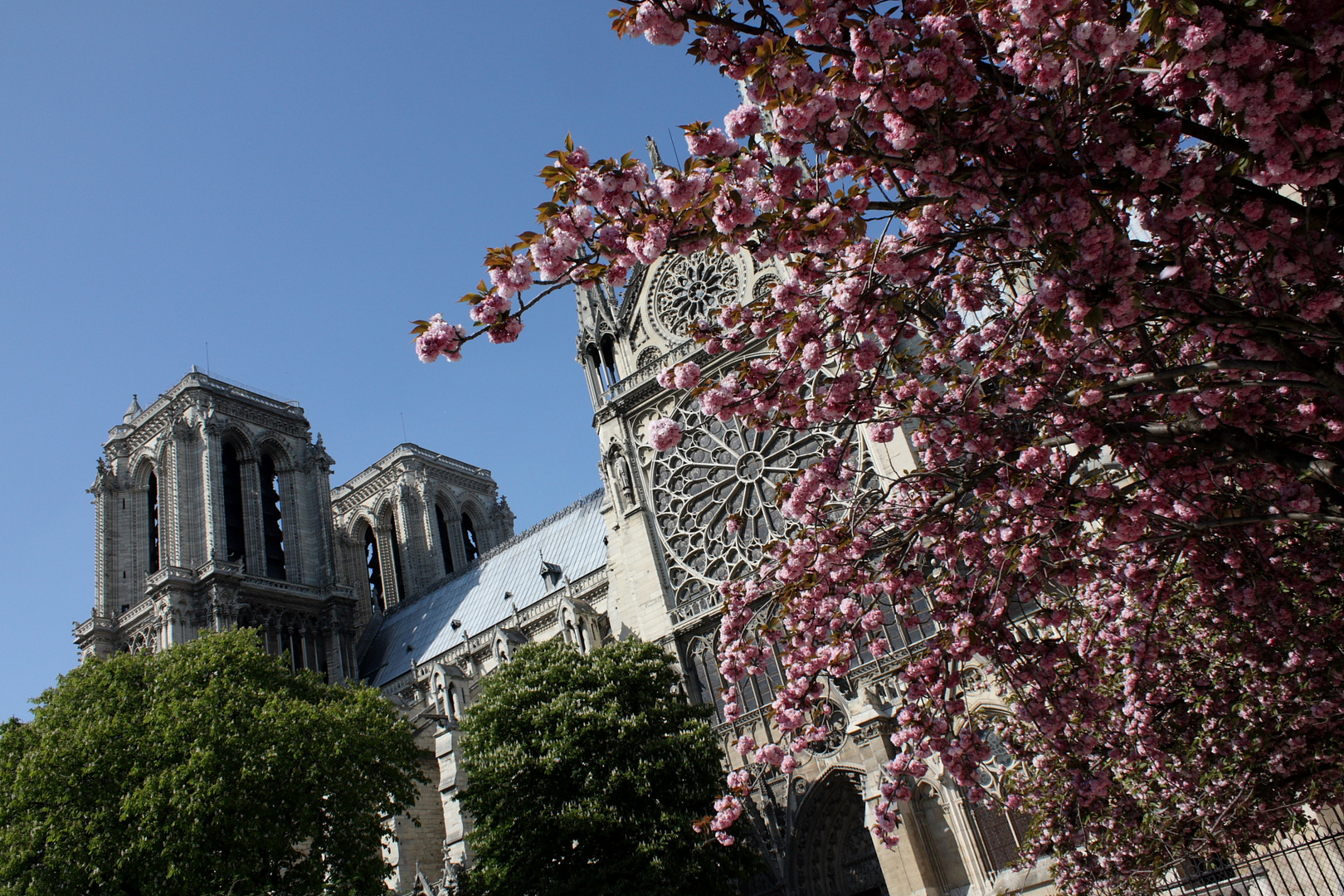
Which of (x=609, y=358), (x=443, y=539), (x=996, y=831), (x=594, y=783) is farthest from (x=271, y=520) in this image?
(x=996, y=831)

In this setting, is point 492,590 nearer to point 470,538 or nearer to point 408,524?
point 408,524

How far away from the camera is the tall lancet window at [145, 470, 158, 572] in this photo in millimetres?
45219

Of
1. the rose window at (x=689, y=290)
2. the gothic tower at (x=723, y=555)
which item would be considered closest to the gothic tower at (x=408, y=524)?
the gothic tower at (x=723, y=555)

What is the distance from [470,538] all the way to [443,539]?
3.09 meters

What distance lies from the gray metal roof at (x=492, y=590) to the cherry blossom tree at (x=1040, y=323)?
27886 millimetres

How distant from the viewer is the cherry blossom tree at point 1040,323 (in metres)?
5.82

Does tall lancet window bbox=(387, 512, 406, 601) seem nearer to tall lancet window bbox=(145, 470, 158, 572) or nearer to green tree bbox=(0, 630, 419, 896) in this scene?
tall lancet window bbox=(145, 470, 158, 572)

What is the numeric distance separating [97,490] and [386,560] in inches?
572

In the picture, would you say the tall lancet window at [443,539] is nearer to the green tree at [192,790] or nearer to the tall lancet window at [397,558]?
the tall lancet window at [397,558]

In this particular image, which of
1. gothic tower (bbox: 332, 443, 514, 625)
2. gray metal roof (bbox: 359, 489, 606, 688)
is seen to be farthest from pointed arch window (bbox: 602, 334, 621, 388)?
gothic tower (bbox: 332, 443, 514, 625)

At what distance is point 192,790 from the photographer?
1836 centimetres

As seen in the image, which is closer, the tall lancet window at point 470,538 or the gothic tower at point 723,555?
the gothic tower at point 723,555

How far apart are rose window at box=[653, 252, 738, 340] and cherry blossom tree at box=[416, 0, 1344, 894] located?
18.3m

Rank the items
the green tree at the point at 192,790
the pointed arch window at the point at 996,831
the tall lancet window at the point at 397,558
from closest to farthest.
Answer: the green tree at the point at 192,790 < the pointed arch window at the point at 996,831 < the tall lancet window at the point at 397,558
